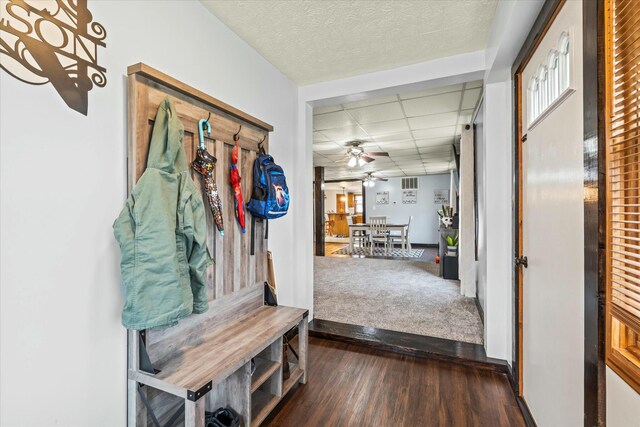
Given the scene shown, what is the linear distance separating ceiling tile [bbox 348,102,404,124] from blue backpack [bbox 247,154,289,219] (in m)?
1.93

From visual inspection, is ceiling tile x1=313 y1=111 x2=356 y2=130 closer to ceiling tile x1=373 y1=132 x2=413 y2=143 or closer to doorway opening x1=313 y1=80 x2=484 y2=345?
doorway opening x1=313 y1=80 x2=484 y2=345

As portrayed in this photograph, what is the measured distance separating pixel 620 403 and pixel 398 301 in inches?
114

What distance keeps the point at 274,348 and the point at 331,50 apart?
7.24 feet

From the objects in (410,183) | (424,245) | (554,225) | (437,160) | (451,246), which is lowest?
(424,245)

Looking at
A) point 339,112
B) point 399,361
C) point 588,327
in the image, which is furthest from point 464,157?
point 588,327

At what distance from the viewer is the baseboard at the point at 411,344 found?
2225 mm

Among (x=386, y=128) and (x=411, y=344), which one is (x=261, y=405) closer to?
(x=411, y=344)

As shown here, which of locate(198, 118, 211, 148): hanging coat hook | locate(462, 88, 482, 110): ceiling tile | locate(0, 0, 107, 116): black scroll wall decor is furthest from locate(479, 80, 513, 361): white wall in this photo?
locate(0, 0, 107, 116): black scroll wall decor

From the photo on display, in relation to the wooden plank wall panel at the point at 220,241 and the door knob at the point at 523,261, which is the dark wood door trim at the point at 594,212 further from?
the wooden plank wall panel at the point at 220,241

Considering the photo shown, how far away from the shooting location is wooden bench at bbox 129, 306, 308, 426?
118 centimetres

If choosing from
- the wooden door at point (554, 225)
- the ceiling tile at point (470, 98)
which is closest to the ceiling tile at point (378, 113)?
the ceiling tile at point (470, 98)

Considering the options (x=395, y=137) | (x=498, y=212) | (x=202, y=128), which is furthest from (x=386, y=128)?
(x=202, y=128)

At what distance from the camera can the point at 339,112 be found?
3.60m

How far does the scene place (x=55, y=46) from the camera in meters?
1.08
